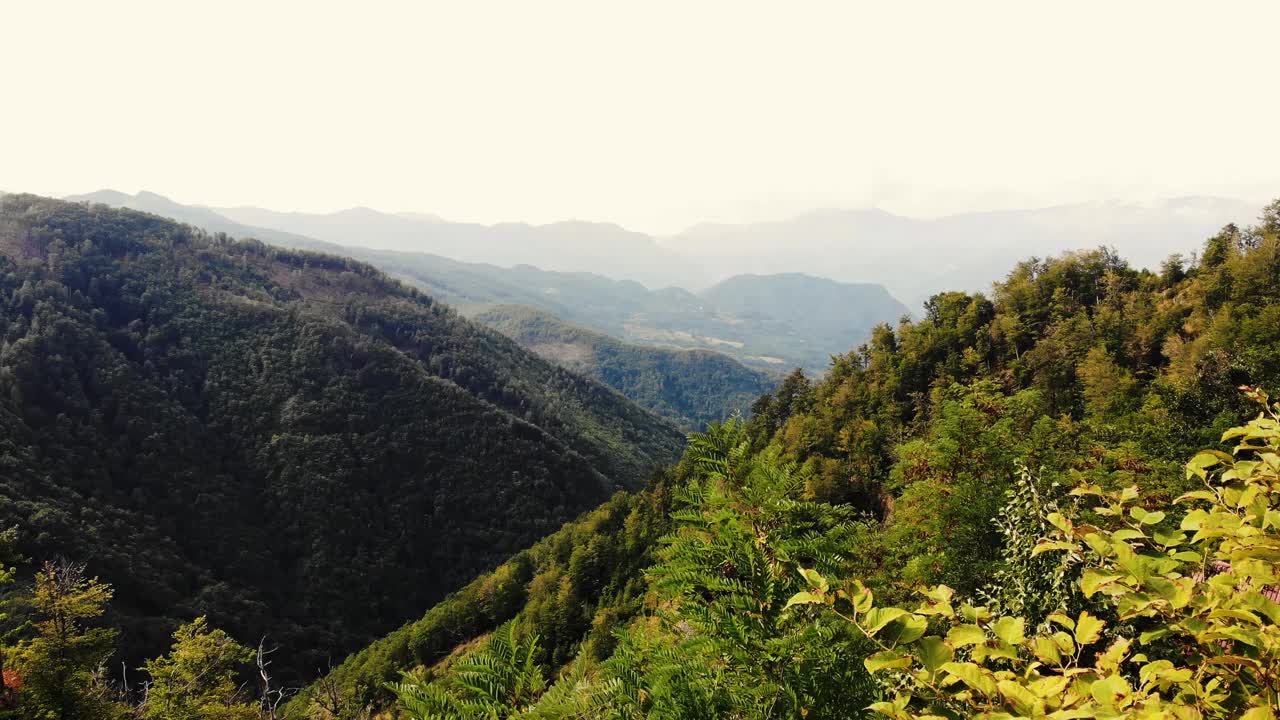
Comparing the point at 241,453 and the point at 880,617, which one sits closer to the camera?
the point at 880,617

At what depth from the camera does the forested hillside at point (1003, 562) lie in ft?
8.25

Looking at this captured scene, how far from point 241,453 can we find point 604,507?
8391cm

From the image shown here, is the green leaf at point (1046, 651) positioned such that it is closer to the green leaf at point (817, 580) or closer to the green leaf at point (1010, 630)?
the green leaf at point (1010, 630)

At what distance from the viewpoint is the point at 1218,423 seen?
21.8 meters

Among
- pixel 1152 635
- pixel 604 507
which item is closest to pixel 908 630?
pixel 1152 635

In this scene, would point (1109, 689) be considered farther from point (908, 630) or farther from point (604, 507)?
point (604, 507)

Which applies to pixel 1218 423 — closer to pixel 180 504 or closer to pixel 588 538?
pixel 588 538

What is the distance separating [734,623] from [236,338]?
521ft

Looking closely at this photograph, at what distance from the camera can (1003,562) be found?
859 cm

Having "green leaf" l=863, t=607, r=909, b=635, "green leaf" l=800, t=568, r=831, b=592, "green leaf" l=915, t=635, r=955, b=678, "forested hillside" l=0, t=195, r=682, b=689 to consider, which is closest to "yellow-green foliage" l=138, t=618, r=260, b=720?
"green leaf" l=800, t=568, r=831, b=592

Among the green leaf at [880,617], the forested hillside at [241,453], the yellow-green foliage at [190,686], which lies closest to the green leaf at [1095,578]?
the green leaf at [880,617]

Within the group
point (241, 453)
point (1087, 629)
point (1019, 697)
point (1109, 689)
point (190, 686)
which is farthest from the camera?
point (241, 453)

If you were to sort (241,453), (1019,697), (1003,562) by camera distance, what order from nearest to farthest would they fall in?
(1019,697) < (1003,562) < (241,453)

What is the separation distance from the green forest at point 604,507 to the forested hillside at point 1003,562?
4cm
